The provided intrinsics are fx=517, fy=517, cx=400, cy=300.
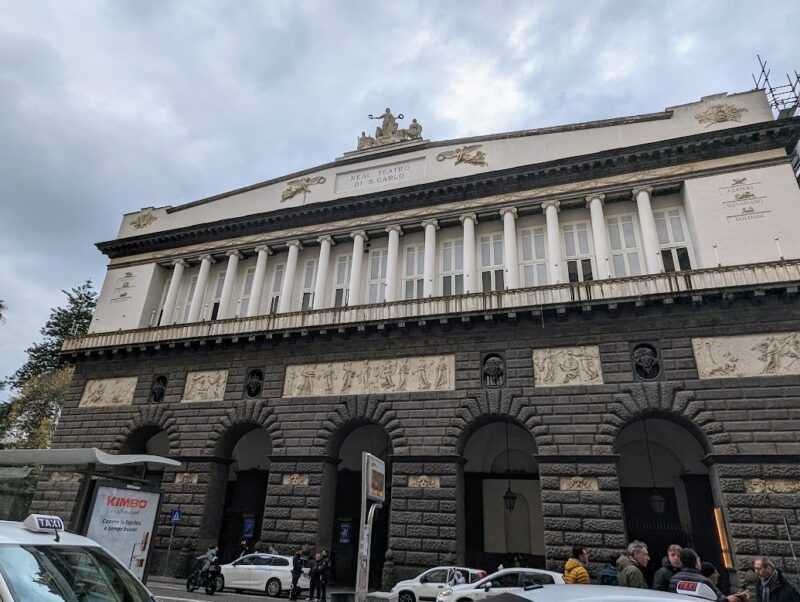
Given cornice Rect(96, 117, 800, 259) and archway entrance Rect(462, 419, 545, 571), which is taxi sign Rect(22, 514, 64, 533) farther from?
cornice Rect(96, 117, 800, 259)

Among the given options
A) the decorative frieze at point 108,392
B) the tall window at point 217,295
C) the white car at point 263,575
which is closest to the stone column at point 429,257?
the tall window at point 217,295

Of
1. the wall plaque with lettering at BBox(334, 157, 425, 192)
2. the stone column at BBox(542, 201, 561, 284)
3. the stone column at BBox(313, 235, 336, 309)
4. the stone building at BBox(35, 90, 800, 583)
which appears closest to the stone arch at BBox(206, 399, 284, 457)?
the stone building at BBox(35, 90, 800, 583)

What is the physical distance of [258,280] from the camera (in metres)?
25.9

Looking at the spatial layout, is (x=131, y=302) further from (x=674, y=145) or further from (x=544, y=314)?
(x=674, y=145)

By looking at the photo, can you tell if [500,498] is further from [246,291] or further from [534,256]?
[246,291]

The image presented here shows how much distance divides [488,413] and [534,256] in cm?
775

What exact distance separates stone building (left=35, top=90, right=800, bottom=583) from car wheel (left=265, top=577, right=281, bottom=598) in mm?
2078

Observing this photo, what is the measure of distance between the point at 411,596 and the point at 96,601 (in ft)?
40.9

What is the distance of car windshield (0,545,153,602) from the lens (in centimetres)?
400

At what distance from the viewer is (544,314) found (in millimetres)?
18938

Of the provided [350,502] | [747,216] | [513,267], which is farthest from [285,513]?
[747,216]

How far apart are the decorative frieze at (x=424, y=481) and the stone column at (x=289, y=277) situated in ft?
33.6

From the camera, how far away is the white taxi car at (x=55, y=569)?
4.00m

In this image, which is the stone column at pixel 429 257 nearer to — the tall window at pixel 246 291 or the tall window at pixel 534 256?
the tall window at pixel 534 256
